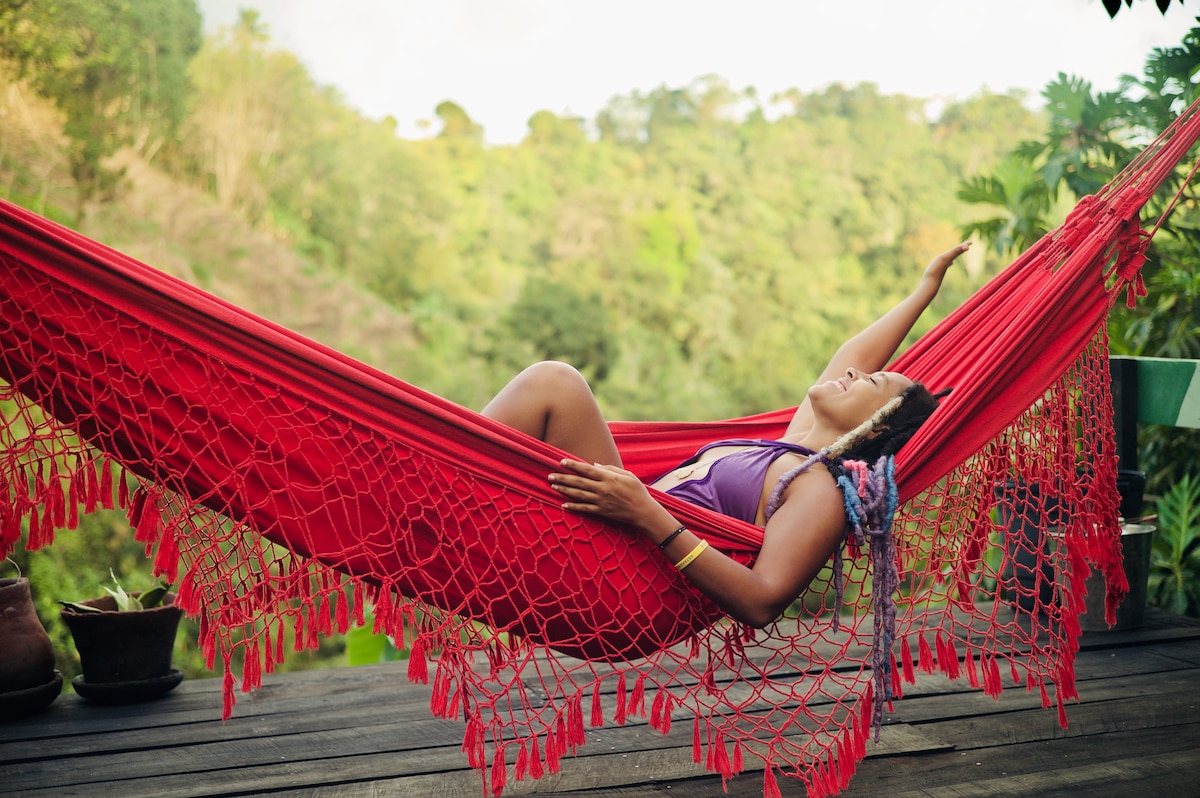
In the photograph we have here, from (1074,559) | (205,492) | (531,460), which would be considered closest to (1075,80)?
(1074,559)

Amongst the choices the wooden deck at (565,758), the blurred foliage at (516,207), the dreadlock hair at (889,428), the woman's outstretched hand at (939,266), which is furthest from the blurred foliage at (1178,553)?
the dreadlock hair at (889,428)

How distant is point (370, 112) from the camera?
6.81 meters

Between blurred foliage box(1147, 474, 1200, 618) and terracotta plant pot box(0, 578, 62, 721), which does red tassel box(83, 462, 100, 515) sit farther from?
blurred foliage box(1147, 474, 1200, 618)

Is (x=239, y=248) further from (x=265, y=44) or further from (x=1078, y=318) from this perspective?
(x=1078, y=318)

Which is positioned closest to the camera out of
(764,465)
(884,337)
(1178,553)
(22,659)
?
(764,465)

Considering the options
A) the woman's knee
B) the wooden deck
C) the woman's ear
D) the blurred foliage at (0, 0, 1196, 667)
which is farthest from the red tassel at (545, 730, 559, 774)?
the blurred foliage at (0, 0, 1196, 667)

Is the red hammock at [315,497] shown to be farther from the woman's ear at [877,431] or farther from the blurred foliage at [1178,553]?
the blurred foliage at [1178,553]

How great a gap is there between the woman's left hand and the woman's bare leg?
274mm

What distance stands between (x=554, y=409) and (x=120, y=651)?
1.31 meters

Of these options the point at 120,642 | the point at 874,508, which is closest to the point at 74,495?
the point at 120,642

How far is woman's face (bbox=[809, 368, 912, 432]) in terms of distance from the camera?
184 centimetres

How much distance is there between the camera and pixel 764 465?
5.80 ft

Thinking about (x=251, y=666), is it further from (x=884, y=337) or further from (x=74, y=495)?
(x=884, y=337)

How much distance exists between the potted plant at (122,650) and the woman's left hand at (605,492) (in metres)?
1.28
